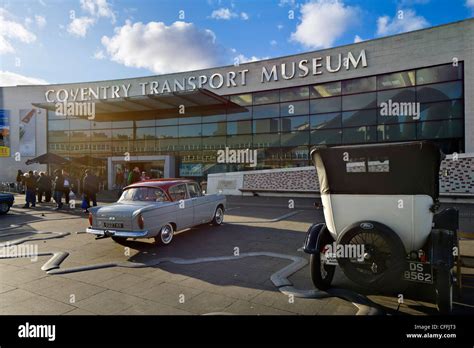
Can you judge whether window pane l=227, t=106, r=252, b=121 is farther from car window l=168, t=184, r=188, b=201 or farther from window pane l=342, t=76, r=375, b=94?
car window l=168, t=184, r=188, b=201

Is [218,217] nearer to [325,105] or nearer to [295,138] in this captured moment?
[295,138]

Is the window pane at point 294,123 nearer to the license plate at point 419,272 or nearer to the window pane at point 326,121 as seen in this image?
the window pane at point 326,121

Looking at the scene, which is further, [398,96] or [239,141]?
[239,141]

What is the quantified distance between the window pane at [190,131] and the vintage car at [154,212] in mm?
14881

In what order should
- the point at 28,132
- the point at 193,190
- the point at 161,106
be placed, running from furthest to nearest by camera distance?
the point at 28,132 < the point at 161,106 < the point at 193,190

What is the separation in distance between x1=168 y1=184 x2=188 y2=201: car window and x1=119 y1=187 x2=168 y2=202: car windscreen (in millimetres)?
241

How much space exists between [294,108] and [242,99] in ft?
13.5

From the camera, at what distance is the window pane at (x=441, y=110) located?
610 inches

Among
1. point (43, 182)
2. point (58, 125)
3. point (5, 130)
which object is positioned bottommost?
point (43, 182)

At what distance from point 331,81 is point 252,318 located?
1784cm

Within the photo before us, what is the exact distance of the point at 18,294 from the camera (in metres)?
4.20

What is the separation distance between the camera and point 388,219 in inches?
147

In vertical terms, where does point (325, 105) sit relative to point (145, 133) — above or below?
above

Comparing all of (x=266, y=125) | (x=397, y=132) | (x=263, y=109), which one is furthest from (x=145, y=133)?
(x=397, y=132)
